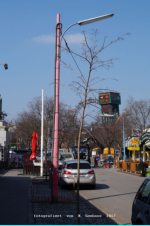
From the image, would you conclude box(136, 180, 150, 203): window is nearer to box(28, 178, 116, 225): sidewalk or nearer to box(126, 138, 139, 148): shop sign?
box(28, 178, 116, 225): sidewalk

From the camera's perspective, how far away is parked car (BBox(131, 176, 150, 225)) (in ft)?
17.5

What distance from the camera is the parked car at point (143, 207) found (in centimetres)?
535

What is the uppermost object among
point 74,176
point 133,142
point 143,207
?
point 133,142

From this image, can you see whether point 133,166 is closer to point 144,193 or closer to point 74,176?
point 74,176

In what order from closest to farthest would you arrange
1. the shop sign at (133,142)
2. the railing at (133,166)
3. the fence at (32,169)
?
the fence at (32,169)
the railing at (133,166)
the shop sign at (133,142)

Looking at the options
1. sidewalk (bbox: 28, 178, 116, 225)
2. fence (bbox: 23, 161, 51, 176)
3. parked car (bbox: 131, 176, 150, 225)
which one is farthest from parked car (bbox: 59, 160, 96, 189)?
parked car (bbox: 131, 176, 150, 225)

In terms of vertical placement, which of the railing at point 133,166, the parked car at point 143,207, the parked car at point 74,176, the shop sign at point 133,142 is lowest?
the railing at point 133,166

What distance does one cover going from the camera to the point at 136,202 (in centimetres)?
618

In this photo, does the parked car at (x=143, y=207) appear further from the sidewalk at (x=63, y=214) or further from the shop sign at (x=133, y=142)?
the shop sign at (x=133, y=142)

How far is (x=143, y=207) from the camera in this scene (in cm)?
560

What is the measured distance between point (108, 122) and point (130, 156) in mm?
9390

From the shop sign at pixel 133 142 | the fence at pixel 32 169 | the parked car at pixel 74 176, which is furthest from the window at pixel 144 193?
the shop sign at pixel 133 142

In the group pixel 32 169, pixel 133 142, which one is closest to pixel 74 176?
pixel 32 169

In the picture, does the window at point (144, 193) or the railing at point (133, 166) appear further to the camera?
the railing at point (133, 166)
